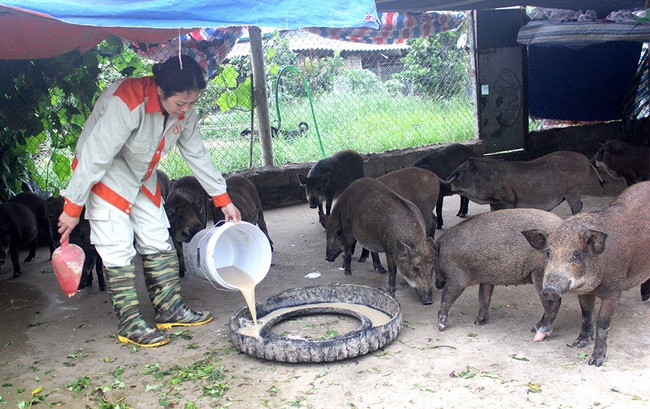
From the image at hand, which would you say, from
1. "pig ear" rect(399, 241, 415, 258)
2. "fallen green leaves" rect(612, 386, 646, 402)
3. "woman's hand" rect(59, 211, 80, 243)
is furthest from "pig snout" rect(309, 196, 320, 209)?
"fallen green leaves" rect(612, 386, 646, 402)

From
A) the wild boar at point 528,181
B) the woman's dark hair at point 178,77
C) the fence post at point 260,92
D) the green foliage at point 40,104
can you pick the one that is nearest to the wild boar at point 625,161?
the wild boar at point 528,181

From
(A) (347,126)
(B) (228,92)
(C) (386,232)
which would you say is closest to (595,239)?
(C) (386,232)

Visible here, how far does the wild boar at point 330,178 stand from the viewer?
339 inches

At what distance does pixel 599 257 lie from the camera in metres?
Answer: 4.10

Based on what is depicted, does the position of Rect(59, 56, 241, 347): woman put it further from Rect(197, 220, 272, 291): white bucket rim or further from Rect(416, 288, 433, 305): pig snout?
Rect(416, 288, 433, 305): pig snout

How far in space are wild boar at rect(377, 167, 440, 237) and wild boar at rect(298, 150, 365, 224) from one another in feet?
4.76

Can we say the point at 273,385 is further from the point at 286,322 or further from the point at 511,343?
the point at 511,343

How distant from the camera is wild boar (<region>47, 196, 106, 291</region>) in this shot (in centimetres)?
632

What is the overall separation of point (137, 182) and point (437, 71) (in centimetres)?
888

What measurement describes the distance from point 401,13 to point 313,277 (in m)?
5.51

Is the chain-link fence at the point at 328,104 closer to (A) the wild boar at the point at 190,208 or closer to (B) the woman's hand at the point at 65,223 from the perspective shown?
(A) the wild boar at the point at 190,208

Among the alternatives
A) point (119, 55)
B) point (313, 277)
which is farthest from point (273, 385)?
point (119, 55)

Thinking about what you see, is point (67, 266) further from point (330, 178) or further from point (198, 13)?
point (330, 178)

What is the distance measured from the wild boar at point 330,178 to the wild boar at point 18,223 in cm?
316
